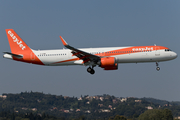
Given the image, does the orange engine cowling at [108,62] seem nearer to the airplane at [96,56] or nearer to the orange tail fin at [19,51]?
the airplane at [96,56]

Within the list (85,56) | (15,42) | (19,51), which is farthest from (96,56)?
(15,42)

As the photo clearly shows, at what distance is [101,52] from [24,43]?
15992mm

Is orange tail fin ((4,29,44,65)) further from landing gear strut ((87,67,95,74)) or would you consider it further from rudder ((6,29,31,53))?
landing gear strut ((87,67,95,74))

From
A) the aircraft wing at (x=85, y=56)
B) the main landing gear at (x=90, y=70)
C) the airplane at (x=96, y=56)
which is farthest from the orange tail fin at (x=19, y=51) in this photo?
the main landing gear at (x=90, y=70)

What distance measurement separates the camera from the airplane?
4572 centimetres

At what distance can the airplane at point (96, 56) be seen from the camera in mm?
45719

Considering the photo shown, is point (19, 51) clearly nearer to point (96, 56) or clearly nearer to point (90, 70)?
point (90, 70)

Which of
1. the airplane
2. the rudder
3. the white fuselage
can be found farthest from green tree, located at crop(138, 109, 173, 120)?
the rudder

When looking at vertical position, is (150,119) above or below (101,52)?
below

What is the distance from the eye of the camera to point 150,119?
114m

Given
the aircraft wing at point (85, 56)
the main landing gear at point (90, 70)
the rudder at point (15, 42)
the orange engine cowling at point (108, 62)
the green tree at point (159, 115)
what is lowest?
the green tree at point (159, 115)

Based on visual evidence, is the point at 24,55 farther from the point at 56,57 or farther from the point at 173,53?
the point at 173,53

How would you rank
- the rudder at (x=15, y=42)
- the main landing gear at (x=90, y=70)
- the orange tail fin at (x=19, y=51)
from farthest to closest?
the rudder at (x=15, y=42) → the orange tail fin at (x=19, y=51) → the main landing gear at (x=90, y=70)

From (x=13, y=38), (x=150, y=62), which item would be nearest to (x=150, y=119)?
(x=150, y=62)
